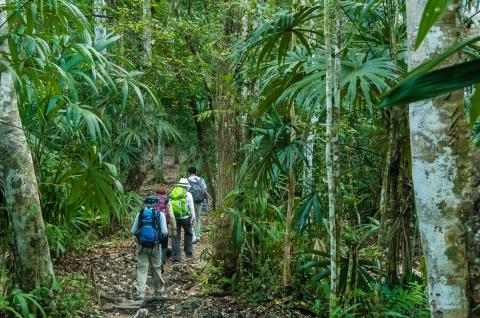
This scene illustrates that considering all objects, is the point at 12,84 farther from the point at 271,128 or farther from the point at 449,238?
the point at 449,238

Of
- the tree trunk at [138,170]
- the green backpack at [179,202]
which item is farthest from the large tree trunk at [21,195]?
the tree trunk at [138,170]

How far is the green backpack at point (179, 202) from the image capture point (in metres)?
9.10

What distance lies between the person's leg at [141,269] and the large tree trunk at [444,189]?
5330mm

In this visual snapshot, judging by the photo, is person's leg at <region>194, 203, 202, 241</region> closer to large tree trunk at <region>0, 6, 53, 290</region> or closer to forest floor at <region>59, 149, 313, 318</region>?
forest floor at <region>59, 149, 313, 318</region>

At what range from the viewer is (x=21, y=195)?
5.62 meters

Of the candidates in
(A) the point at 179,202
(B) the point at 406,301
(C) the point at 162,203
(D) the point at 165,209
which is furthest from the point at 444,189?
(A) the point at 179,202

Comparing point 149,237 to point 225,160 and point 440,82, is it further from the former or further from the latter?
point 440,82

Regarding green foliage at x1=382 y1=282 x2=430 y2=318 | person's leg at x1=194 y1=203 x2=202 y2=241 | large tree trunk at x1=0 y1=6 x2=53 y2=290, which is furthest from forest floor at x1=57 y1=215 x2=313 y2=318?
green foliage at x1=382 y1=282 x2=430 y2=318

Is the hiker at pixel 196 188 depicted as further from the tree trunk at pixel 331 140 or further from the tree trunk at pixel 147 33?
the tree trunk at pixel 331 140

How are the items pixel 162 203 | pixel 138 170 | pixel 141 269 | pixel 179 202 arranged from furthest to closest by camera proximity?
pixel 138 170, pixel 179 202, pixel 162 203, pixel 141 269

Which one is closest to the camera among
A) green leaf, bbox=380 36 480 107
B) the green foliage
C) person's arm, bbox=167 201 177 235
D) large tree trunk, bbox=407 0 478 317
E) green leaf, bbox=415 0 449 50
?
green leaf, bbox=380 36 480 107

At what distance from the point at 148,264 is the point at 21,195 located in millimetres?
2406

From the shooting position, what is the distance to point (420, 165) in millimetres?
2625

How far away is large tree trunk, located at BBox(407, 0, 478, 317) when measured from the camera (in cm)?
255
